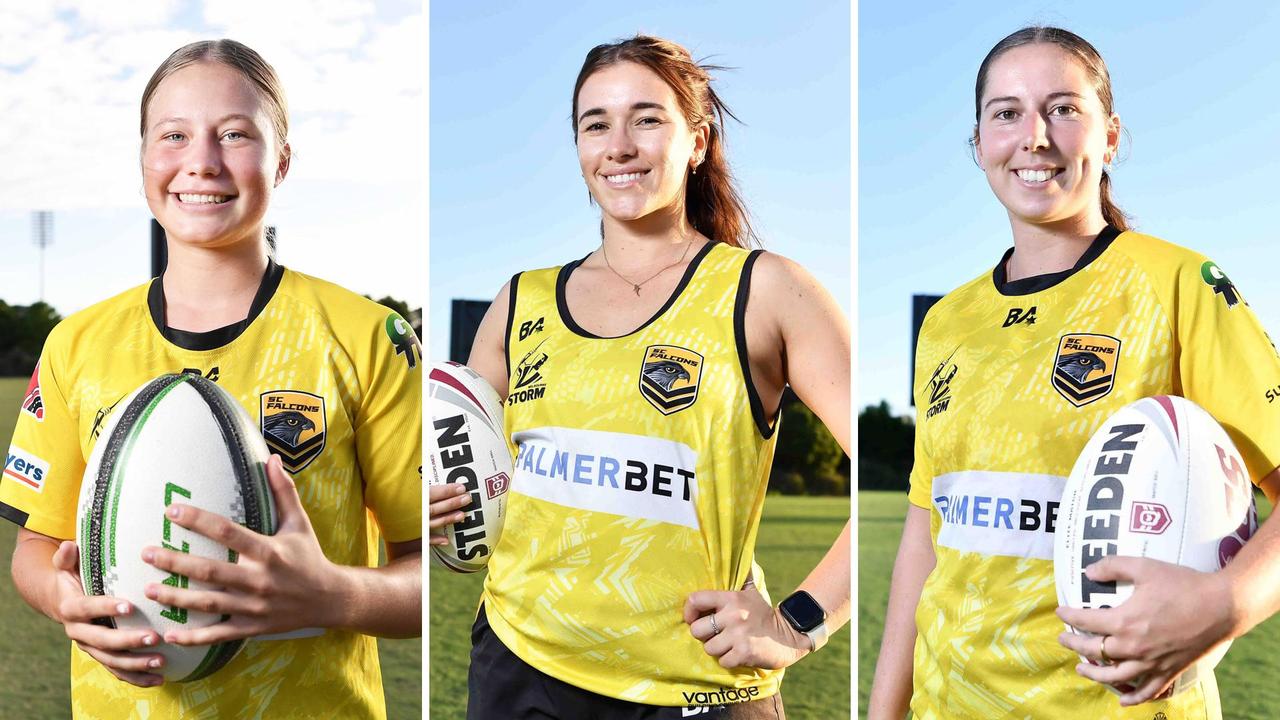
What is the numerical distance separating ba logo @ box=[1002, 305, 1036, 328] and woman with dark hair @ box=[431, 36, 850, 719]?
0.91 feet

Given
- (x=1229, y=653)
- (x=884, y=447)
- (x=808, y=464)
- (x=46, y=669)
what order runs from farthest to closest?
(x=808, y=464) → (x=884, y=447) → (x=1229, y=653) → (x=46, y=669)

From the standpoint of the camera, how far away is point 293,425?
1.70m

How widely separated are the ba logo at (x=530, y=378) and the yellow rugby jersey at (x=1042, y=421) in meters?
0.69

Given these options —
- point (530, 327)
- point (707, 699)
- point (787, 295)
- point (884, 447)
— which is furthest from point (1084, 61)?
point (884, 447)

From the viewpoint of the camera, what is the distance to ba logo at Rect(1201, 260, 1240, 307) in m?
1.50

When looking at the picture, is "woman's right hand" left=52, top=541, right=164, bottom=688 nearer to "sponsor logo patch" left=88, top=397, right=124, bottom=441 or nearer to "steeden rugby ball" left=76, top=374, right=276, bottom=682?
"steeden rugby ball" left=76, top=374, right=276, bottom=682

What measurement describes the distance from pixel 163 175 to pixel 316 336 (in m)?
0.35

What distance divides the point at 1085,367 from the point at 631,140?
830mm

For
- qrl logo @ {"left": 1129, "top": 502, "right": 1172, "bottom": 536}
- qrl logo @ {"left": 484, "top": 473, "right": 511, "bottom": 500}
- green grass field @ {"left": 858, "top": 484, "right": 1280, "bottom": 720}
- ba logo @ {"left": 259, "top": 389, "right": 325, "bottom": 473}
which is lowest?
green grass field @ {"left": 858, "top": 484, "right": 1280, "bottom": 720}

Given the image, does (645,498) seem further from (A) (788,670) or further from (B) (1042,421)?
(A) (788,670)

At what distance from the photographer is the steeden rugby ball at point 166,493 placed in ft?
4.92

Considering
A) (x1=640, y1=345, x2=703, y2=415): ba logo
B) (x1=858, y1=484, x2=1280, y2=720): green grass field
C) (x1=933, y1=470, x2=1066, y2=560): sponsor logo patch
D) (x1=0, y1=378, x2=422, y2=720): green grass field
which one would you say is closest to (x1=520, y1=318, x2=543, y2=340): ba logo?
(x1=640, y1=345, x2=703, y2=415): ba logo

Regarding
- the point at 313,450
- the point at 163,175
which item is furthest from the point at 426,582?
the point at 163,175

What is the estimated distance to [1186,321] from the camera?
1521 mm
